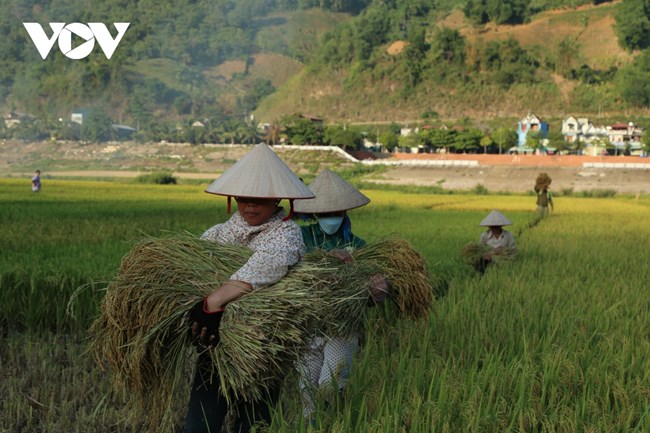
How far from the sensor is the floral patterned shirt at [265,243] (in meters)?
2.69

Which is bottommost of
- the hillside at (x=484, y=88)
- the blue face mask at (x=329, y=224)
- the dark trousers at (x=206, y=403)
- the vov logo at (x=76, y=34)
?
the dark trousers at (x=206, y=403)

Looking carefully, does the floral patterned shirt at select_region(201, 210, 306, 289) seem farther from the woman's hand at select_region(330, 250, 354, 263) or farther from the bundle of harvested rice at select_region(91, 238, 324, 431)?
the woman's hand at select_region(330, 250, 354, 263)

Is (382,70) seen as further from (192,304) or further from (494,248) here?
(192,304)

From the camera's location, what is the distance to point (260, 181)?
114 inches

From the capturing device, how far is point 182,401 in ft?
12.5

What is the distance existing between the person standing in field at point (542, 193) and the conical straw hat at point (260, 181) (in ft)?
40.9

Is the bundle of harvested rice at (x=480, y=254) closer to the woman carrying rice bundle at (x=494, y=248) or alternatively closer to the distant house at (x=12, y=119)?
the woman carrying rice bundle at (x=494, y=248)

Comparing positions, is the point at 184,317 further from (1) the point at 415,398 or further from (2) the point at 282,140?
(2) the point at 282,140

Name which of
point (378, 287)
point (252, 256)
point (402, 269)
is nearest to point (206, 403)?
point (252, 256)

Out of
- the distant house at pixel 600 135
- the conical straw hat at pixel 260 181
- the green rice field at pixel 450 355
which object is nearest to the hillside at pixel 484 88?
the distant house at pixel 600 135

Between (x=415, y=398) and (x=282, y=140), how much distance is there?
88827 mm

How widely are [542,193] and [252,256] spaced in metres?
16.2

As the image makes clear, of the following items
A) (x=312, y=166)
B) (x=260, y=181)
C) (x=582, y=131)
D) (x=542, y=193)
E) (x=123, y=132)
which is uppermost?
(x=123, y=132)

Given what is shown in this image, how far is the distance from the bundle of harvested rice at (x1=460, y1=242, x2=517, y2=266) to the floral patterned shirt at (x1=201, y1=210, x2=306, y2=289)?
555 centimetres
